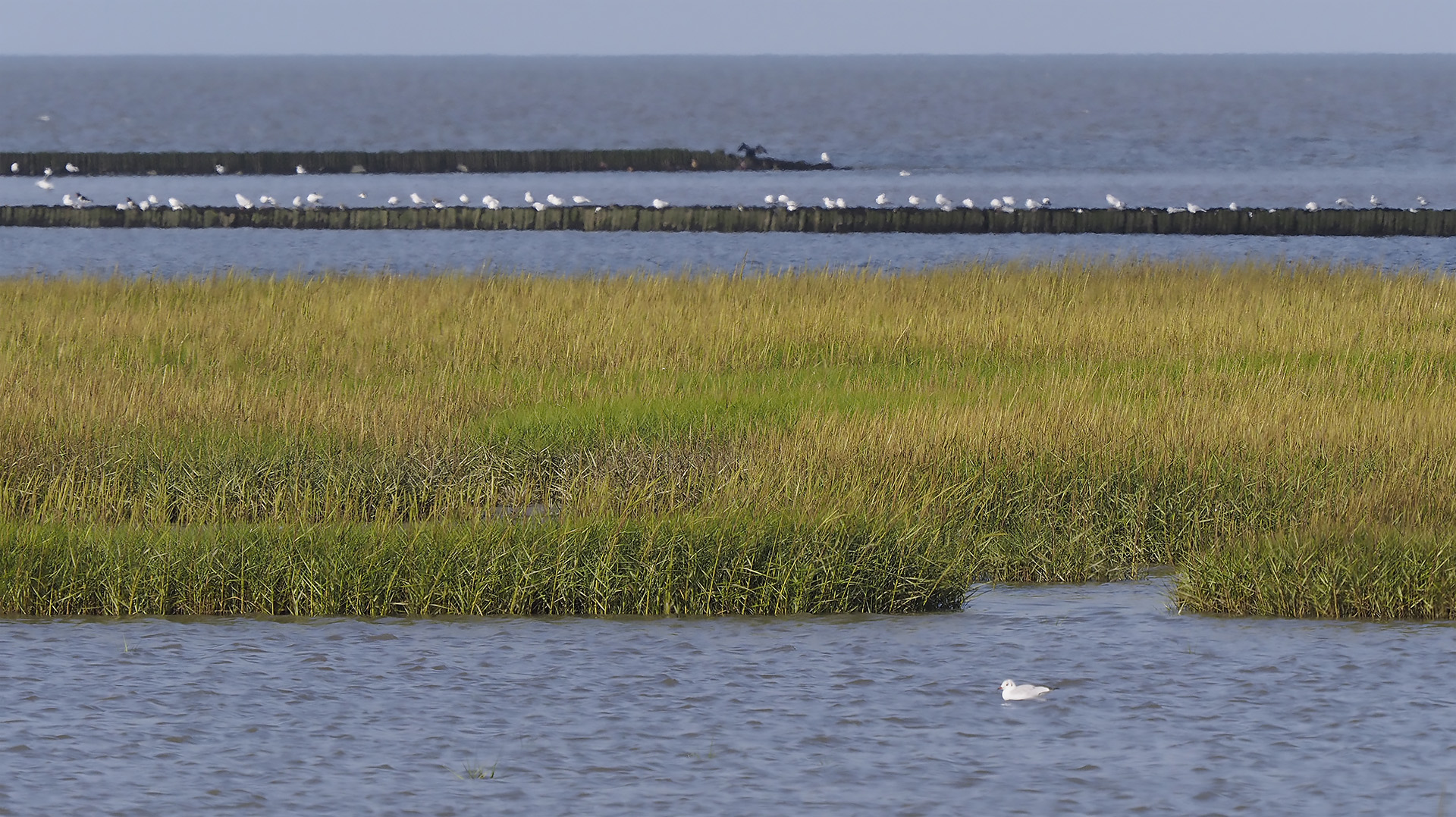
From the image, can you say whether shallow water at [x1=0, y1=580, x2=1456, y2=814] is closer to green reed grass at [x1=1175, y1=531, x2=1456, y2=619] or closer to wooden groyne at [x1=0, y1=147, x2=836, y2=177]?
green reed grass at [x1=1175, y1=531, x2=1456, y2=619]

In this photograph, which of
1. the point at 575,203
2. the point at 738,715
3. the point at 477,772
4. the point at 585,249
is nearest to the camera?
the point at 477,772

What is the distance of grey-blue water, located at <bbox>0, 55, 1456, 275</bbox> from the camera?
137ft

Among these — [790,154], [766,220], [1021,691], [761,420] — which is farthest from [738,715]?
[790,154]

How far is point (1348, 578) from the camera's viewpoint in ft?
35.9

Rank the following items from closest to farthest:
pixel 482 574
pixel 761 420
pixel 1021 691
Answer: pixel 1021 691 → pixel 482 574 → pixel 761 420

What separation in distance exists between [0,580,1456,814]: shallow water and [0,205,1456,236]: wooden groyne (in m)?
34.4

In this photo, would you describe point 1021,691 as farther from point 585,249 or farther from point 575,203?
point 575,203

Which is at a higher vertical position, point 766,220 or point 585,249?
point 766,220

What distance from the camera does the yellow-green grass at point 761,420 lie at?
12523 millimetres

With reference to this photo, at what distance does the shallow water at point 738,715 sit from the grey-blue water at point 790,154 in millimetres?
18188

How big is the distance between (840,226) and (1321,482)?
33.3 m

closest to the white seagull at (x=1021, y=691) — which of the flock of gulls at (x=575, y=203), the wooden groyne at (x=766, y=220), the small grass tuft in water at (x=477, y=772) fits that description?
the small grass tuft in water at (x=477, y=772)

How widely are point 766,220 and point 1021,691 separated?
37.1m

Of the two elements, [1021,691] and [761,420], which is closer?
[1021,691]
